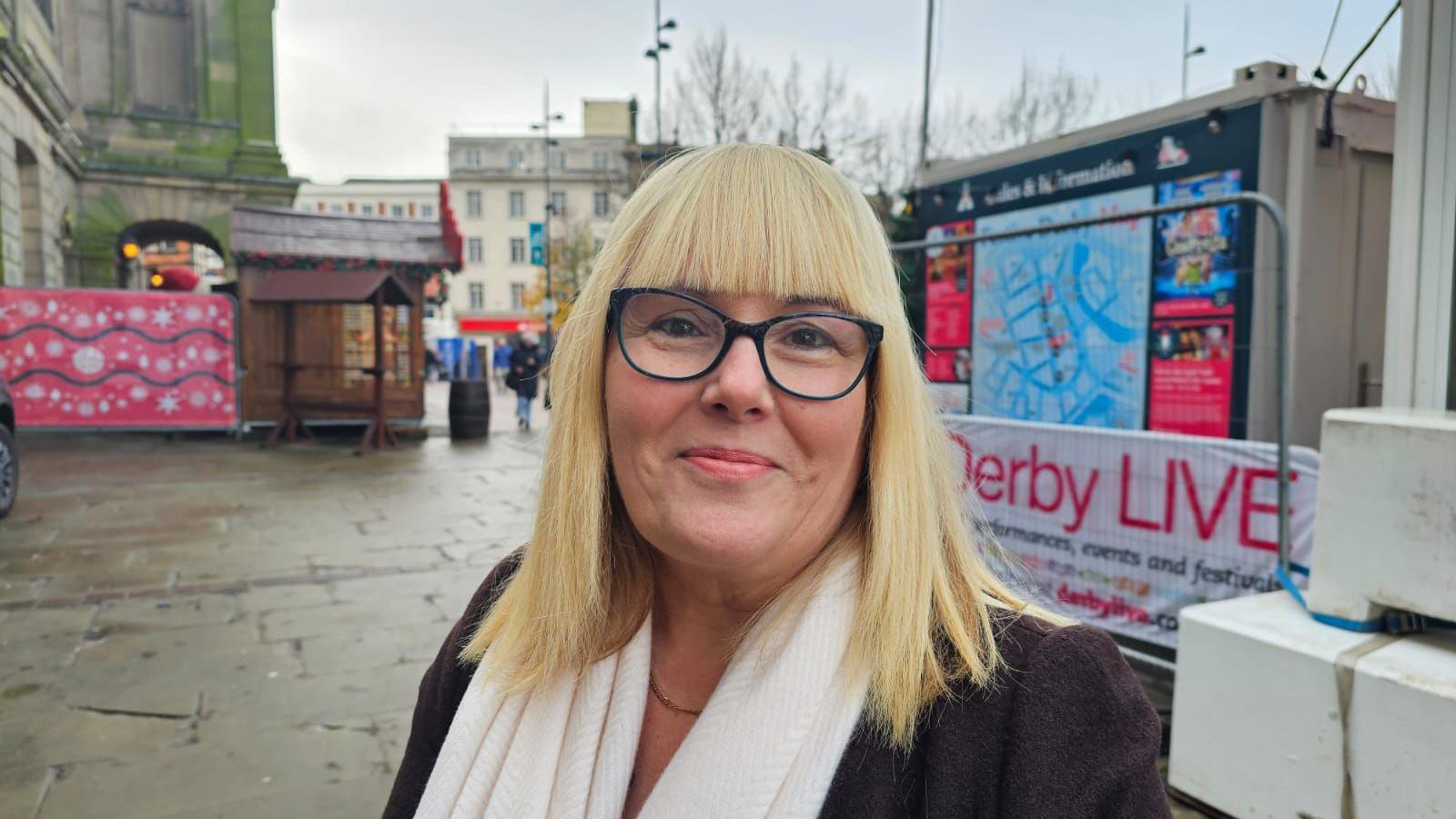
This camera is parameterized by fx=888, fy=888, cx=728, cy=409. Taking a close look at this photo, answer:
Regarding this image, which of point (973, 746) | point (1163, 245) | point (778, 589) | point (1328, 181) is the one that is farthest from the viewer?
point (1163, 245)

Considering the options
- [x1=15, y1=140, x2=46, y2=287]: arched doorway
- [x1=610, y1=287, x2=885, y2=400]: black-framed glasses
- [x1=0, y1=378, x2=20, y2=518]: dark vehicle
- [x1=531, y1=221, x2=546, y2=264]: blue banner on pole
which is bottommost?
[x1=0, y1=378, x2=20, y2=518]: dark vehicle

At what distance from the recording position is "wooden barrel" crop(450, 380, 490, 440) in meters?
14.2

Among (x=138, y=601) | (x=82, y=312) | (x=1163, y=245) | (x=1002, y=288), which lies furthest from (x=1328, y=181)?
(x=82, y=312)

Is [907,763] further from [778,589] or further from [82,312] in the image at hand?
[82,312]

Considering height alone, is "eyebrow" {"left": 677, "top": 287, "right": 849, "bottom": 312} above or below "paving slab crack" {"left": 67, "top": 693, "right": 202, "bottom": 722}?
above

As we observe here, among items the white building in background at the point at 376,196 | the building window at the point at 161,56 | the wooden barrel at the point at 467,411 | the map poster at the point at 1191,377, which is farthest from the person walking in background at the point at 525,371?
the white building in background at the point at 376,196

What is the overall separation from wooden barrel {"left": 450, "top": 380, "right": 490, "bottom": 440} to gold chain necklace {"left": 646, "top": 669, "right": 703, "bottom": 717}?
43.8 feet

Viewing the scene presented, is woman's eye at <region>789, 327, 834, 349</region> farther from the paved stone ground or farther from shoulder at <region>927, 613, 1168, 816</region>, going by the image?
the paved stone ground

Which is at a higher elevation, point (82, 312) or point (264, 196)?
point (264, 196)

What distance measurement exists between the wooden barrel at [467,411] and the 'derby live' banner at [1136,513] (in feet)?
34.8

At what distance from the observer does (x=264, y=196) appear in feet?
66.6

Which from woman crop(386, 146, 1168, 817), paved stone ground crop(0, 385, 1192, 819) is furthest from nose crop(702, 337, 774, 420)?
paved stone ground crop(0, 385, 1192, 819)

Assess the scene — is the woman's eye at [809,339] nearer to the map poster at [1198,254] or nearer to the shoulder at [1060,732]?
the shoulder at [1060,732]

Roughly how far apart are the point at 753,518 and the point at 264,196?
22358 mm
